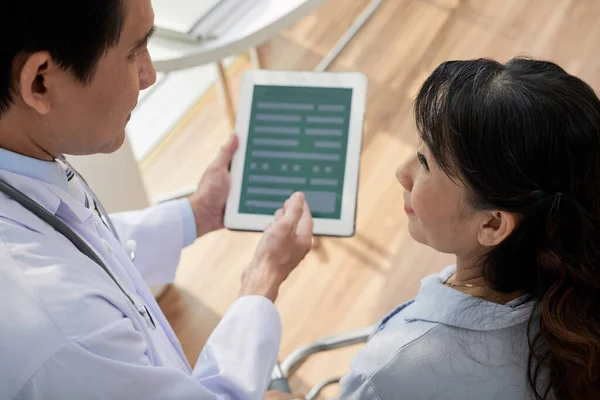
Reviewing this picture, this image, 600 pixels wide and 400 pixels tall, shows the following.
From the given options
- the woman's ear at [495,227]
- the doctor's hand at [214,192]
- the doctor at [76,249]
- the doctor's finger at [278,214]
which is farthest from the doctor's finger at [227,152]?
the woman's ear at [495,227]

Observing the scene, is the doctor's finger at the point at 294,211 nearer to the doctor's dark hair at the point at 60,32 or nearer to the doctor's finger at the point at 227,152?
the doctor's finger at the point at 227,152

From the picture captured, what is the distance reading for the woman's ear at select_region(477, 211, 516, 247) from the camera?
3.01 ft

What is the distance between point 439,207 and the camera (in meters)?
1.01

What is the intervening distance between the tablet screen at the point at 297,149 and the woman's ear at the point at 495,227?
0.39 metres

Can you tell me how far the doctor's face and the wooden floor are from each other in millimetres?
1065

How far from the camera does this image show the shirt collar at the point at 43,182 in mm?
854

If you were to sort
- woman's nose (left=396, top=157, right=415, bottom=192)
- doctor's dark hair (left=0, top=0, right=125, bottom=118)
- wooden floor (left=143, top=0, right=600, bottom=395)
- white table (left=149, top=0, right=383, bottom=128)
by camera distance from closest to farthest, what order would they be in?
doctor's dark hair (left=0, top=0, right=125, bottom=118) < woman's nose (left=396, top=157, right=415, bottom=192) < white table (left=149, top=0, right=383, bottom=128) < wooden floor (left=143, top=0, right=600, bottom=395)

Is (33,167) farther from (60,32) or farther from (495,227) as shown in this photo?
(495,227)

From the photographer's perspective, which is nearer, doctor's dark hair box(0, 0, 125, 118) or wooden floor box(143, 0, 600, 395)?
doctor's dark hair box(0, 0, 125, 118)

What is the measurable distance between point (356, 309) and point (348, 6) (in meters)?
A: 1.23

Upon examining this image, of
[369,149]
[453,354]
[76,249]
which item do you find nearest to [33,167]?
[76,249]

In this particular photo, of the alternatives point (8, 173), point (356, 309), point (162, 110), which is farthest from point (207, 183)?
point (162, 110)

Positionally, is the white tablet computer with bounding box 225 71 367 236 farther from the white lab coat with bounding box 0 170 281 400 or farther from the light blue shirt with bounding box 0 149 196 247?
the light blue shirt with bounding box 0 149 196 247

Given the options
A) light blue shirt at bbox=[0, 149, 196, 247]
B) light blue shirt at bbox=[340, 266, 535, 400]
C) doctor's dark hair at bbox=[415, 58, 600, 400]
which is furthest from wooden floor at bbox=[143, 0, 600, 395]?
light blue shirt at bbox=[0, 149, 196, 247]
